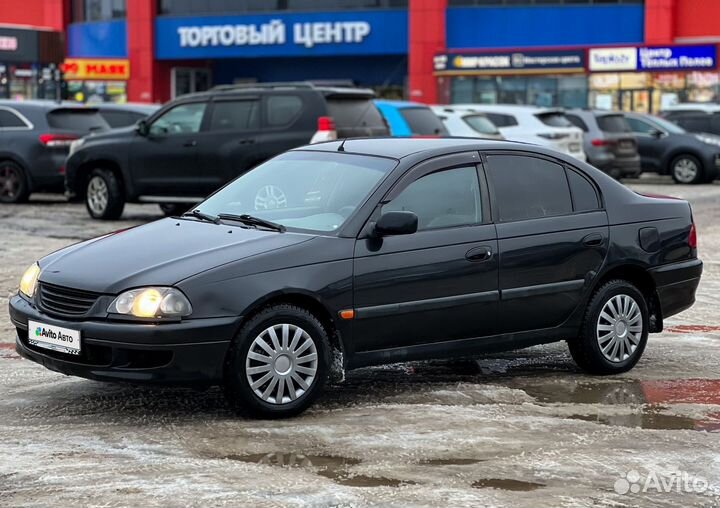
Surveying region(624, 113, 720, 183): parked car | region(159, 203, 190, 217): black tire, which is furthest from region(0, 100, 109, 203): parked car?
region(624, 113, 720, 183): parked car

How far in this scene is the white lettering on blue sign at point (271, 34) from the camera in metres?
54.6

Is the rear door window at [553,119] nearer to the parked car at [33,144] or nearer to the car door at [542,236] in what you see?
the parked car at [33,144]

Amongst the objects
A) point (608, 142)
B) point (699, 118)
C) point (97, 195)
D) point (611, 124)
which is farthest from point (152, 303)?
point (699, 118)

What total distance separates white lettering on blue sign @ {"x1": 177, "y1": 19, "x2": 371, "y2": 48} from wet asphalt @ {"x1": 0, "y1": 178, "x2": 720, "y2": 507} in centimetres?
4677

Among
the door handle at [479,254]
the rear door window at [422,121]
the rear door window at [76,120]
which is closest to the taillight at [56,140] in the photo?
the rear door window at [76,120]

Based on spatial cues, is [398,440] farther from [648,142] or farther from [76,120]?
[648,142]

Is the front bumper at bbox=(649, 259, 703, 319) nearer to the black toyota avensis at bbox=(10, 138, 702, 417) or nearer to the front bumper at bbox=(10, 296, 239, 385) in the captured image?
the black toyota avensis at bbox=(10, 138, 702, 417)

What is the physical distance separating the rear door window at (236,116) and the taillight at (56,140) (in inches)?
154

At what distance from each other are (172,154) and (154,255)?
1119 cm

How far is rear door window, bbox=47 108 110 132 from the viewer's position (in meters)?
21.2

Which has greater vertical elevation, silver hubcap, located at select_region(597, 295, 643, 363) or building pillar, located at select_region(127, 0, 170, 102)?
building pillar, located at select_region(127, 0, 170, 102)

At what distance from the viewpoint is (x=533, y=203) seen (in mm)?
7953

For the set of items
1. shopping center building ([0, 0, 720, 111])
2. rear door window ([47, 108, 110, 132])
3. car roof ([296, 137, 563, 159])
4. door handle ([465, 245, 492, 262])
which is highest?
shopping center building ([0, 0, 720, 111])

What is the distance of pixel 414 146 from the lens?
7902 mm
